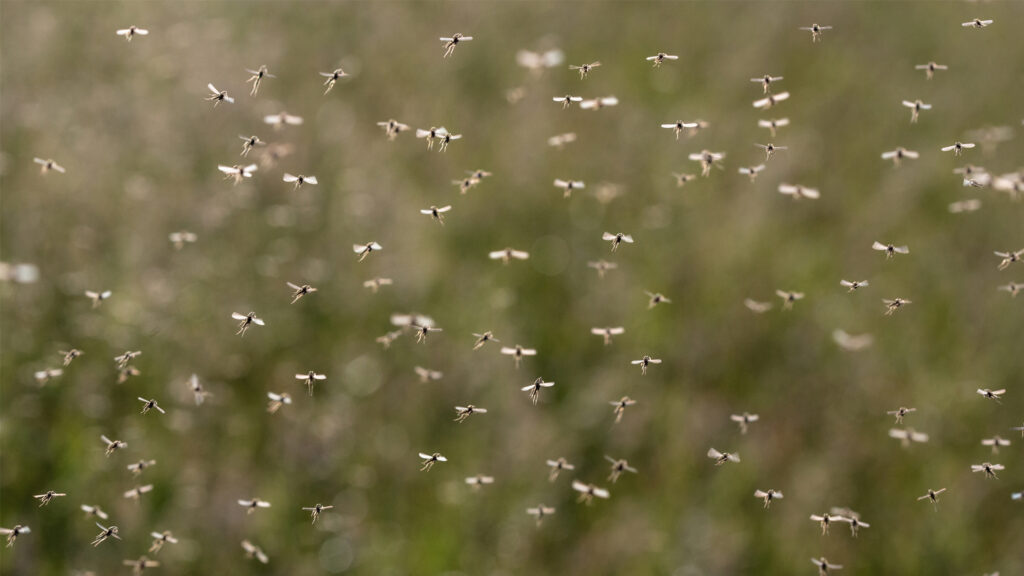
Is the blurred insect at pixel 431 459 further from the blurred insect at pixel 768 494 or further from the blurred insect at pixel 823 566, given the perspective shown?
the blurred insect at pixel 823 566

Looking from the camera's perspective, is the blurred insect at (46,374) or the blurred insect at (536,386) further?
the blurred insect at (46,374)

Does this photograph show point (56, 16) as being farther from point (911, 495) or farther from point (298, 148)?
point (911, 495)

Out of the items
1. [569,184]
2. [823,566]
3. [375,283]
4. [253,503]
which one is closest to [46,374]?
[253,503]

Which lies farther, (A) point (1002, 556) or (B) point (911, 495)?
(B) point (911, 495)

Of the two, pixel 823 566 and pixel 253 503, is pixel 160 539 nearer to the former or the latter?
pixel 253 503

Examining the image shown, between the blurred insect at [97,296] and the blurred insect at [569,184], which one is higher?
the blurred insect at [569,184]

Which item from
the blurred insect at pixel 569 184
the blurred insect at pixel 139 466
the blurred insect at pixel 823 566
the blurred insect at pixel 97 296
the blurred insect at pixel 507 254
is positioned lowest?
the blurred insect at pixel 823 566

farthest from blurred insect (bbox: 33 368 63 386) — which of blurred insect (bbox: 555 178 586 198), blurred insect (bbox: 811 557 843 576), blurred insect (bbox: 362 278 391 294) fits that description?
blurred insect (bbox: 811 557 843 576)

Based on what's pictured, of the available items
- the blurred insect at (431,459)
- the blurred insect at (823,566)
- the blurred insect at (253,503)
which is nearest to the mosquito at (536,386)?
the blurred insect at (431,459)

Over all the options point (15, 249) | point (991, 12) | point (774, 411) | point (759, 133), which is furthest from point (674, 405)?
point (991, 12)
